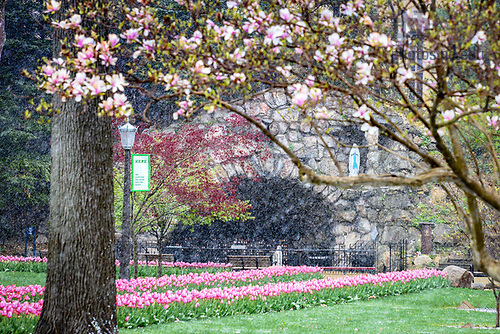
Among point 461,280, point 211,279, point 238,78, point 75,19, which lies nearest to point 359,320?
point 211,279

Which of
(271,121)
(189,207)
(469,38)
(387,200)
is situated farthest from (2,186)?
(469,38)

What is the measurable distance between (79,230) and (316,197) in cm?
1650

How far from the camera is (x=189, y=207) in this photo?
14.0 meters

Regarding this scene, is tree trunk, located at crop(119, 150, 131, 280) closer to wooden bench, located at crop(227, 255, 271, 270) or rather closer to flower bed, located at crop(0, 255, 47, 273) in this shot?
flower bed, located at crop(0, 255, 47, 273)

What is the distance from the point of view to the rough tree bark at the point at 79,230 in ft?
17.9

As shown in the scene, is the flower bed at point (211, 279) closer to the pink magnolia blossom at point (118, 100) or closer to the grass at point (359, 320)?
the grass at point (359, 320)

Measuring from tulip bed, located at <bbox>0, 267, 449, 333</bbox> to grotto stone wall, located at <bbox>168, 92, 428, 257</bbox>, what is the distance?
20.8 feet

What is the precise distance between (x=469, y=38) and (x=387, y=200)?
1856 centimetres

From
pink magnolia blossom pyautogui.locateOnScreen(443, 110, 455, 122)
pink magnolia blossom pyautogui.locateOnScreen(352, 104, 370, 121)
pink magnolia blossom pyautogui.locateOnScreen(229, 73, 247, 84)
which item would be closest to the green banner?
pink magnolia blossom pyautogui.locateOnScreen(229, 73, 247, 84)

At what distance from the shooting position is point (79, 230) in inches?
217

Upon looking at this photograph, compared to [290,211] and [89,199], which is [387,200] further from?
[89,199]

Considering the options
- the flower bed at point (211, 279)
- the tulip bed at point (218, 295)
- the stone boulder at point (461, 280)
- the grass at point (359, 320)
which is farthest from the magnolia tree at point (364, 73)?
the stone boulder at point (461, 280)

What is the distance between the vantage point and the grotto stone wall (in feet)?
68.1

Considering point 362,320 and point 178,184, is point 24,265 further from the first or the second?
point 362,320
